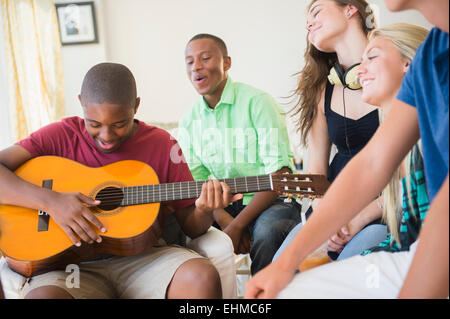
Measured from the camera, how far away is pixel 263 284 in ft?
2.89

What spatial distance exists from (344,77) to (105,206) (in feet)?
3.65

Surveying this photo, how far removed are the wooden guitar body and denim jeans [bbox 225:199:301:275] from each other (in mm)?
674

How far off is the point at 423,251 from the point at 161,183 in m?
1.10

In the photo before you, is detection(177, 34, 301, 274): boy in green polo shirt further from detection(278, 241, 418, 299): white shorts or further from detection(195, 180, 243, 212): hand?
detection(278, 241, 418, 299): white shorts

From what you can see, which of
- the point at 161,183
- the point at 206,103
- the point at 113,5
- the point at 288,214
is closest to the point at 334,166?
the point at 288,214

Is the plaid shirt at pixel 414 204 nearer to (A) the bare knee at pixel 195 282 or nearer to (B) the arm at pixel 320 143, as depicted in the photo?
(A) the bare knee at pixel 195 282

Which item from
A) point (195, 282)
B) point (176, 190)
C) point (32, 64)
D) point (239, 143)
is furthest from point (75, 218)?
point (32, 64)

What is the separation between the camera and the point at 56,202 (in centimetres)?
146

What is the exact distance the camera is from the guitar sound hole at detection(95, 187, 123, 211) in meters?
1.52

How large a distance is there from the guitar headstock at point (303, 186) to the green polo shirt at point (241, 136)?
71cm

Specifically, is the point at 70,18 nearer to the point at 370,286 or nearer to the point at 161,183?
the point at 161,183

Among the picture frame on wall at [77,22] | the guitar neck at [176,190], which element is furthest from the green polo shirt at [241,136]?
the picture frame on wall at [77,22]

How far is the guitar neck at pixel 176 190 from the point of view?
1.51m

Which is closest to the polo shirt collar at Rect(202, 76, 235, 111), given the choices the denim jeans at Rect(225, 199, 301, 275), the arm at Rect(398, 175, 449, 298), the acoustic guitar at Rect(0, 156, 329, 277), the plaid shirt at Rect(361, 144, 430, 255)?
the denim jeans at Rect(225, 199, 301, 275)
